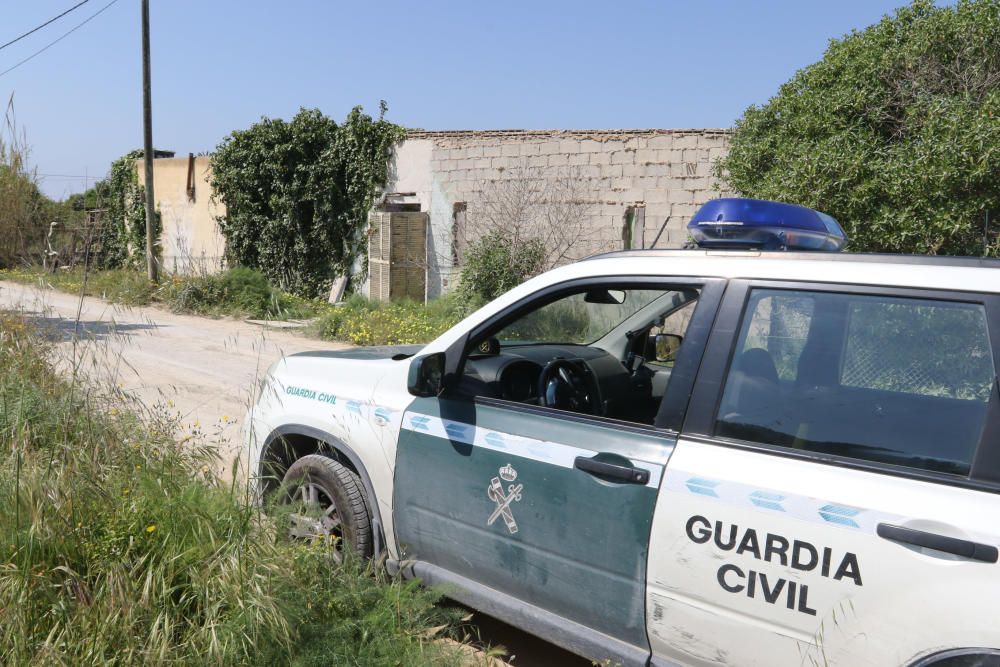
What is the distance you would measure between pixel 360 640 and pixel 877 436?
6.12ft

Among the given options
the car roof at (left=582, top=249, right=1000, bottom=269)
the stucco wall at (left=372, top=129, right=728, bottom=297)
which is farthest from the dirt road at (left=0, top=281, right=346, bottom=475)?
the stucco wall at (left=372, top=129, right=728, bottom=297)

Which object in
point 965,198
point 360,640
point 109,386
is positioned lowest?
point 360,640

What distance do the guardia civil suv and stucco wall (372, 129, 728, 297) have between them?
8.38 m

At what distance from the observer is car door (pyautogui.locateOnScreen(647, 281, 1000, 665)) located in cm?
207

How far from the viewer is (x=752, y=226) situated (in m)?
2.85

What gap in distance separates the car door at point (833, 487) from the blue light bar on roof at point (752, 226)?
12.4 inches

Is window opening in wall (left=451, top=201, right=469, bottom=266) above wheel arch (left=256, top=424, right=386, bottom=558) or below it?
above

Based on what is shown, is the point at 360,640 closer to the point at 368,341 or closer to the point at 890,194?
the point at 890,194

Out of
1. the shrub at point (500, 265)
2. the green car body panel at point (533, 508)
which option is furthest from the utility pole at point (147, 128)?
the green car body panel at point (533, 508)

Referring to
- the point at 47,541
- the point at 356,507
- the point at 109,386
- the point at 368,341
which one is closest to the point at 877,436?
the point at 356,507

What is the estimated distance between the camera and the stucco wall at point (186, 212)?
19.9 m

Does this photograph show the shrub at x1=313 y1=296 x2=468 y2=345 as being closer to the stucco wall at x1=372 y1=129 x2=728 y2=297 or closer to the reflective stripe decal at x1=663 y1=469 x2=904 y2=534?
the stucco wall at x1=372 y1=129 x2=728 y2=297

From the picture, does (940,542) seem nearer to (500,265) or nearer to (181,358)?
(181,358)

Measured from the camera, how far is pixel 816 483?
89.9 inches
